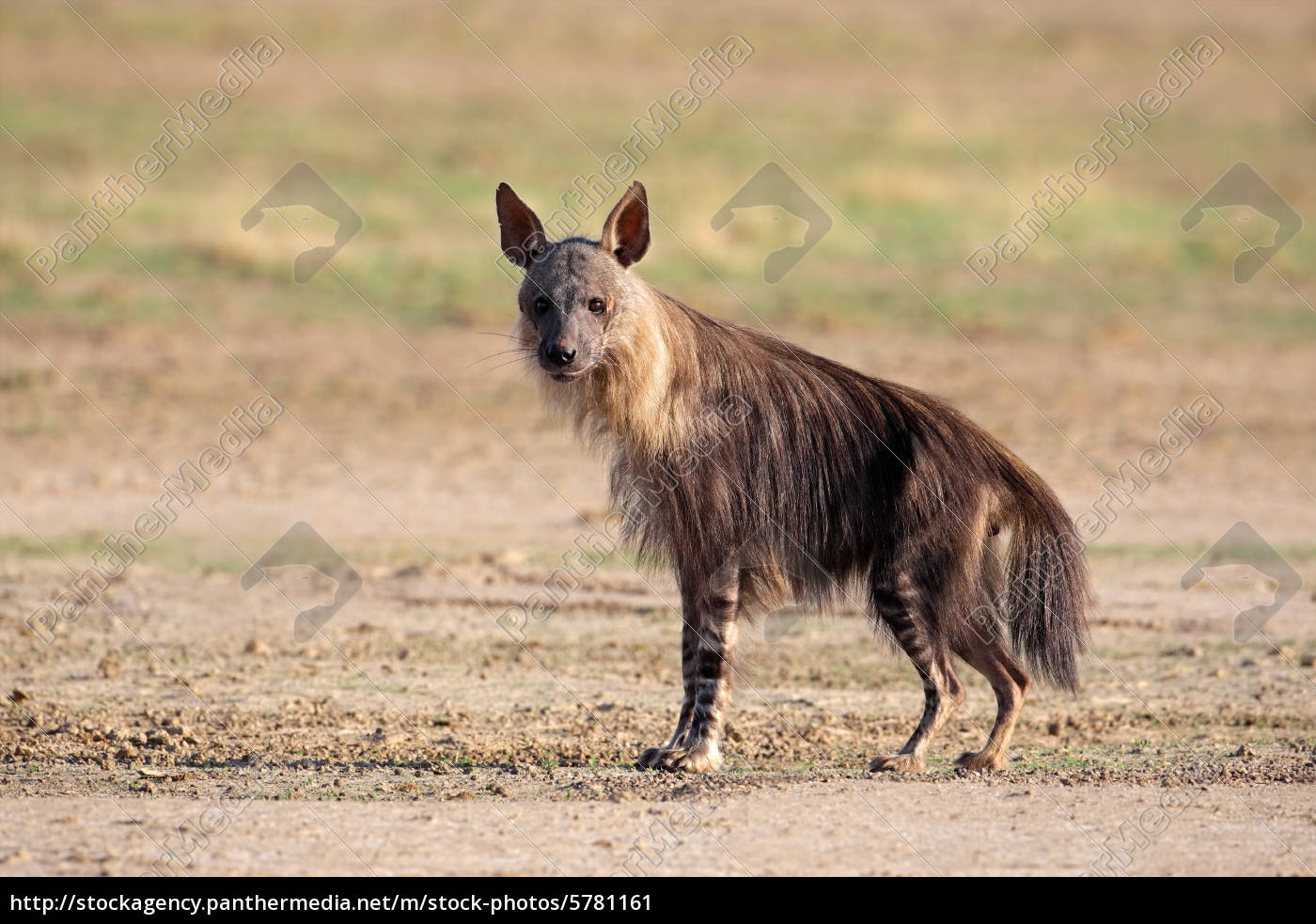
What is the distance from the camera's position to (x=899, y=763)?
7.02 m

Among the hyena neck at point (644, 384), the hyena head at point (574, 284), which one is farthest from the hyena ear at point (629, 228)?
the hyena neck at point (644, 384)

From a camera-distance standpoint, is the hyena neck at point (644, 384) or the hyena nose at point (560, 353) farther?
the hyena neck at point (644, 384)

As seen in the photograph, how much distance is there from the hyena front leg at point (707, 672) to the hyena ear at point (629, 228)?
1456 mm

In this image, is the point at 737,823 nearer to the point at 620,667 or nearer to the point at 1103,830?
the point at 1103,830

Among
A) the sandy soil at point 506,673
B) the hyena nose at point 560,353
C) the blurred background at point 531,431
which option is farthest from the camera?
the hyena nose at point 560,353

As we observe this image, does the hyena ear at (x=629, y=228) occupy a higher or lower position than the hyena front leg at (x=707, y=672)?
higher

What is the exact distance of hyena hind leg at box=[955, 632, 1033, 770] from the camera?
7.08 meters

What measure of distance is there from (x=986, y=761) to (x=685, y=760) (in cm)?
126

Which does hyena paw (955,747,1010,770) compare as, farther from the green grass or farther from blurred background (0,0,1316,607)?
the green grass

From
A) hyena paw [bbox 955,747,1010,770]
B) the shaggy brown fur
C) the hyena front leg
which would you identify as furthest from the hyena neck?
hyena paw [bbox 955,747,1010,770]

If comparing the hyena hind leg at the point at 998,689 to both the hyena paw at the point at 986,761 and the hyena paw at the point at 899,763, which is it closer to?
the hyena paw at the point at 986,761

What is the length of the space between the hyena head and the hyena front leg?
3.60 feet

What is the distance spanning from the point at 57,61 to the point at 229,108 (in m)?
5.08

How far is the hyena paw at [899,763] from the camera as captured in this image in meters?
7.00
